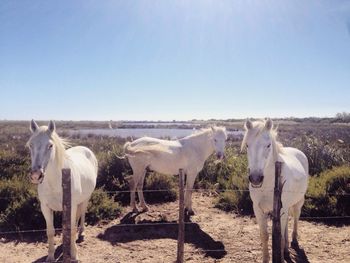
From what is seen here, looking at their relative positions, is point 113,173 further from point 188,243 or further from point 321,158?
point 321,158

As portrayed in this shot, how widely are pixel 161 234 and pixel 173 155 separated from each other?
2.32 metres

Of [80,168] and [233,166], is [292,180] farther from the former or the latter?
[233,166]

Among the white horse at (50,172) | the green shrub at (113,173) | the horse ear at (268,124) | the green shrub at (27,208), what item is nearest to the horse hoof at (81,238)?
the green shrub at (27,208)

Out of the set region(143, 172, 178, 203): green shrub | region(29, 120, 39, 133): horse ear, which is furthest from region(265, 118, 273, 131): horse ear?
region(143, 172, 178, 203): green shrub

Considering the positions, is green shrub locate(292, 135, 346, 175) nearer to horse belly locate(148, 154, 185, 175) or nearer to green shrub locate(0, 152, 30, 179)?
horse belly locate(148, 154, 185, 175)

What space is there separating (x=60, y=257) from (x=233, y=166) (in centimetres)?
761

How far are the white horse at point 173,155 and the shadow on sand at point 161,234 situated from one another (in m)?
1.01

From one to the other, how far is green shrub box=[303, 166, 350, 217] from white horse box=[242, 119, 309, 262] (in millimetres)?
2767

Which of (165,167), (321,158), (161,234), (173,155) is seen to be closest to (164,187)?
(165,167)

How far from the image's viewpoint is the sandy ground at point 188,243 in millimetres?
6242

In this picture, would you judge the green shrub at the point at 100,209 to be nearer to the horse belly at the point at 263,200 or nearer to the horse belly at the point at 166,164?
the horse belly at the point at 166,164

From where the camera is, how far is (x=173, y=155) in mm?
9258

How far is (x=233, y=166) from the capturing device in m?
12.6

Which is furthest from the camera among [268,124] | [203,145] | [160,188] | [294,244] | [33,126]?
[160,188]
